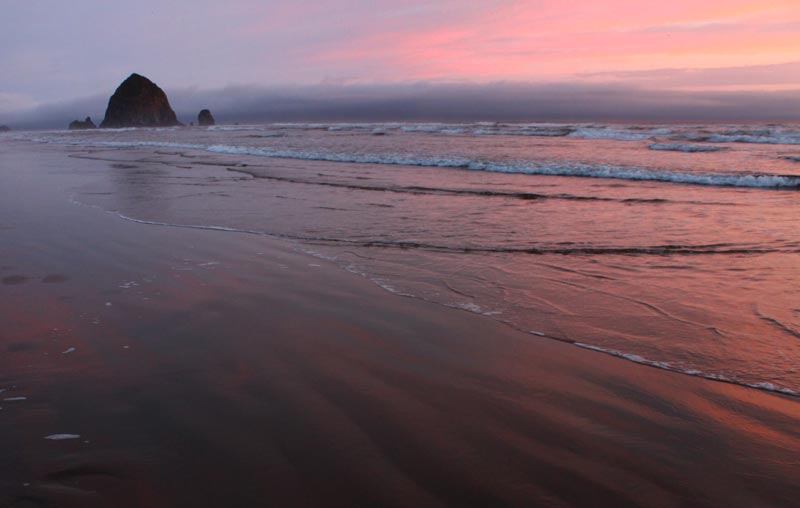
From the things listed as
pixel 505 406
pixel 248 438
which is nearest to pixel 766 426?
pixel 505 406

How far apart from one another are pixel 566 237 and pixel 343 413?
465cm

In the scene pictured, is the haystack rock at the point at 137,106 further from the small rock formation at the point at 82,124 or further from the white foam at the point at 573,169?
the white foam at the point at 573,169

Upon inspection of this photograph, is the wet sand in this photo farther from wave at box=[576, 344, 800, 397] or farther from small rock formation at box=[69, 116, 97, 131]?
small rock formation at box=[69, 116, 97, 131]

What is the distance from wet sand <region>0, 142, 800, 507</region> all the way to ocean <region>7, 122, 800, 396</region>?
1.40 ft

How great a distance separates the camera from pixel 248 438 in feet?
7.32

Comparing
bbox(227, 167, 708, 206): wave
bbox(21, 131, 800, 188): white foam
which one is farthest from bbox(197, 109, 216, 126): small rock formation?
bbox(227, 167, 708, 206): wave

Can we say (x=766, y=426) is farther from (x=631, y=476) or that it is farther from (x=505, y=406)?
(x=505, y=406)

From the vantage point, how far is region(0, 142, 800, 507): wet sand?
6.38 feet

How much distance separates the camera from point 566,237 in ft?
20.9

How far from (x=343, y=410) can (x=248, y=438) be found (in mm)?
455

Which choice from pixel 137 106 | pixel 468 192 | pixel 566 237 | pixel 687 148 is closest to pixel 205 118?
pixel 137 106

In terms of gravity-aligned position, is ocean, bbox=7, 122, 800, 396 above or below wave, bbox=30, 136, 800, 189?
below

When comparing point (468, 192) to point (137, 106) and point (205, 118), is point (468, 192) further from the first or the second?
point (205, 118)

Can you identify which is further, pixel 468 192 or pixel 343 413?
pixel 468 192
